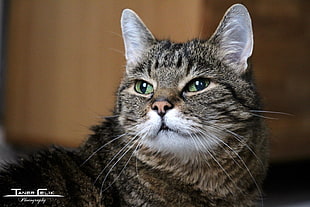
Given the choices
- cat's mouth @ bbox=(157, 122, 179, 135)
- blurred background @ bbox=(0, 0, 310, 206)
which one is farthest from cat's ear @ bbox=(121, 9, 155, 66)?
cat's mouth @ bbox=(157, 122, 179, 135)

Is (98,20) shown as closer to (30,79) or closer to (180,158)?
(180,158)

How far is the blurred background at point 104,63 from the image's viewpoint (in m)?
1.67

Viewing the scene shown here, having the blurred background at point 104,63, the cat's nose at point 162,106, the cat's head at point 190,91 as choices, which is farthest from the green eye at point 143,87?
the blurred background at point 104,63

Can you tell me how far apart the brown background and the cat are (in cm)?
28

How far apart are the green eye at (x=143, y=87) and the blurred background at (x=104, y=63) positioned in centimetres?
22

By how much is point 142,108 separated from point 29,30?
1455mm

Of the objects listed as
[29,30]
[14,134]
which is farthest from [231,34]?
[14,134]

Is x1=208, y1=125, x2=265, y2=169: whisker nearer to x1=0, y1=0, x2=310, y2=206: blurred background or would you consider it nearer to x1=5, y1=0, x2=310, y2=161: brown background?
x1=0, y1=0, x2=310, y2=206: blurred background

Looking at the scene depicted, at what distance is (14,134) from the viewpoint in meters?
→ 2.94

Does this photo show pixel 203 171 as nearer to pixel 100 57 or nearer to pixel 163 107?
pixel 163 107

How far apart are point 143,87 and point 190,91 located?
0.13 m

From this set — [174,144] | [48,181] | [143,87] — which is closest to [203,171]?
[174,144]

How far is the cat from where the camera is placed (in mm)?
1162

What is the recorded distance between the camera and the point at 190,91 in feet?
3.99
